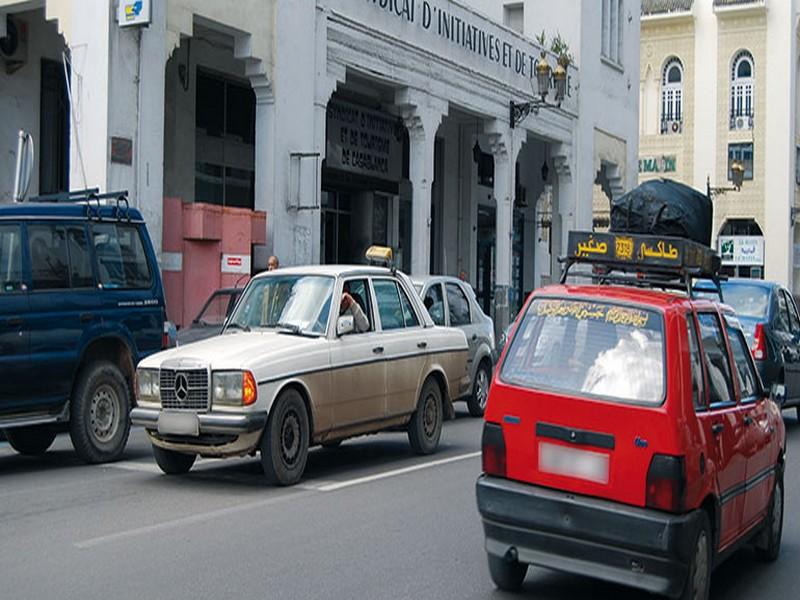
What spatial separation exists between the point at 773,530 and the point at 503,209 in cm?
2131

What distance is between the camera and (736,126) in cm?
5238

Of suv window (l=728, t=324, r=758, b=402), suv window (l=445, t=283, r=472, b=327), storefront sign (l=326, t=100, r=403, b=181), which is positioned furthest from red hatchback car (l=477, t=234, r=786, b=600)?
storefront sign (l=326, t=100, r=403, b=181)

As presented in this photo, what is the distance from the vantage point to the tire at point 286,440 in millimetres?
9523

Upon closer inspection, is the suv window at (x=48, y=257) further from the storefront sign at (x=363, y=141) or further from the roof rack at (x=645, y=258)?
the storefront sign at (x=363, y=141)

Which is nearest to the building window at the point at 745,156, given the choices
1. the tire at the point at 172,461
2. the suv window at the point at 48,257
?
the suv window at the point at 48,257

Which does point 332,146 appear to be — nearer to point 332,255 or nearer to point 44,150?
point 332,255

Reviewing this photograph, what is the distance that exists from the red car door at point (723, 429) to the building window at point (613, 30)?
2936 centimetres

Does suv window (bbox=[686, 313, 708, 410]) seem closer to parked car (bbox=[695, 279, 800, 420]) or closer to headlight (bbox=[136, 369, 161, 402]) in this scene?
headlight (bbox=[136, 369, 161, 402])

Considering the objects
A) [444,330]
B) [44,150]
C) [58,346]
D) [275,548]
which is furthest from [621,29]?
[275,548]

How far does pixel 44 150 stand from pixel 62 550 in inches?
553

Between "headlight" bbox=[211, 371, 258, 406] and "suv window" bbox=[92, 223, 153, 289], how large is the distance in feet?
7.56

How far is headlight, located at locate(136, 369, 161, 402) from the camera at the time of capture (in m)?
9.70

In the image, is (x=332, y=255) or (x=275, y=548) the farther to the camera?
(x=332, y=255)

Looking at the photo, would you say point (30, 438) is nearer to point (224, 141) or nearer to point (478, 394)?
point (478, 394)
